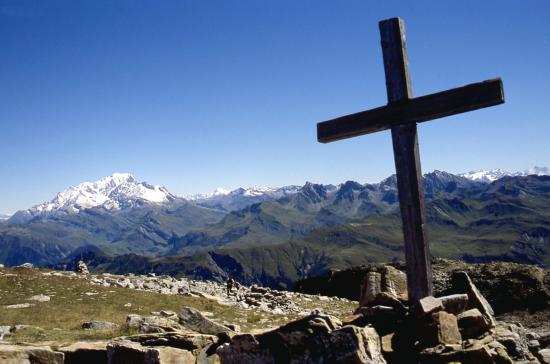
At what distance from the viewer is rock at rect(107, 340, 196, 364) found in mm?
10047

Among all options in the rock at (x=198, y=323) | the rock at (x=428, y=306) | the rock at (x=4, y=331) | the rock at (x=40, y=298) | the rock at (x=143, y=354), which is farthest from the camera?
the rock at (x=40, y=298)

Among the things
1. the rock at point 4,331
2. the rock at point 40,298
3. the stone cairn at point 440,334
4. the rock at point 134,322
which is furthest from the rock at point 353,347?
the rock at point 40,298

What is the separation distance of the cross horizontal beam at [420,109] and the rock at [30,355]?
29.7ft

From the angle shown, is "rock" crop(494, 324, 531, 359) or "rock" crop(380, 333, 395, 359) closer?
"rock" crop(380, 333, 395, 359)

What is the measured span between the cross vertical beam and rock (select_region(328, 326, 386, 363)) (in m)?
2.07

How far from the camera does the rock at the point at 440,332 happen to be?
8898mm

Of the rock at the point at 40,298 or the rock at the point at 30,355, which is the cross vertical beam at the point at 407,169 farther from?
the rock at the point at 40,298

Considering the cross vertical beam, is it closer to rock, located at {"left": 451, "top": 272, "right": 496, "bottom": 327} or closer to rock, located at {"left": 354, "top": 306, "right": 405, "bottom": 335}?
rock, located at {"left": 354, "top": 306, "right": 405, "bottom": 335}

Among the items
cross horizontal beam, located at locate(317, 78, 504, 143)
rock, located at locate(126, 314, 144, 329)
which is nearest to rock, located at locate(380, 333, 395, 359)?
cross horizontal beam, located at locate(317, 78, 504, 143)

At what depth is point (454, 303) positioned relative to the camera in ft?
33.6

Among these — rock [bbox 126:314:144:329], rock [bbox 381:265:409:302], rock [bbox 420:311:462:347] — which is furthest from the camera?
rock [bbox 126:314:144:329]

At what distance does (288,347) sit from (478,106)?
6.50 m

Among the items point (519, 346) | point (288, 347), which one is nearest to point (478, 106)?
point (519, 346)

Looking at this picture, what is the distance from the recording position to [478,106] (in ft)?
31.6
